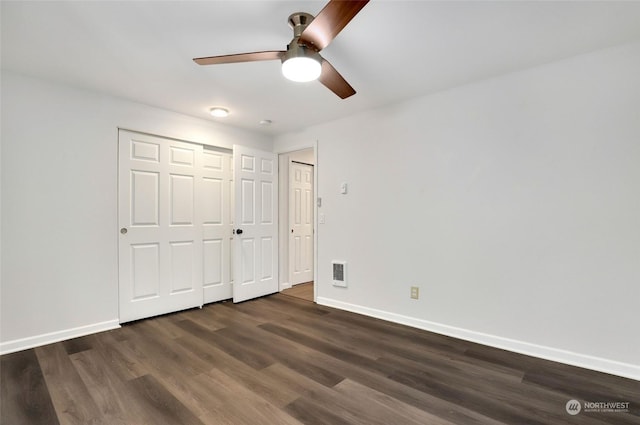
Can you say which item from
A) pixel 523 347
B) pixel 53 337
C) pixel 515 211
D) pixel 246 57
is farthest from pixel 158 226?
pixel 523 347

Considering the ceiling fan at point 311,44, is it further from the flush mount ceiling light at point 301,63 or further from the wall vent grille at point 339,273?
the wall vent grille at point 339,273

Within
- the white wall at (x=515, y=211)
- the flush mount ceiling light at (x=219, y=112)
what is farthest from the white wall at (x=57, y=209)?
the white wall at (x=515, y=211)

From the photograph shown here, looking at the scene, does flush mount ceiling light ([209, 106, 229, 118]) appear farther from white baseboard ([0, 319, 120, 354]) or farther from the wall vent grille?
white baseboard ([0, 319, 120, 354])

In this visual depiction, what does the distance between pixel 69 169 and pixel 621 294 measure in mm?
4619

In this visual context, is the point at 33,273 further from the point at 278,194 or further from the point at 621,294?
the point at 621,294

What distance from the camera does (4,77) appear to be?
97.3 inches

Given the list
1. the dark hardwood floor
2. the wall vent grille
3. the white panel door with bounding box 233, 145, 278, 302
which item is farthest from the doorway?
the dark hardwood floor

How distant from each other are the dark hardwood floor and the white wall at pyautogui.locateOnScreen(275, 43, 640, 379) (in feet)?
0.98

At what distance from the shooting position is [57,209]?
8.84ft

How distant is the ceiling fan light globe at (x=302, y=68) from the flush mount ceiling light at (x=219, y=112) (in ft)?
5.73

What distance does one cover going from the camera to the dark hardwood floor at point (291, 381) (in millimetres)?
1685

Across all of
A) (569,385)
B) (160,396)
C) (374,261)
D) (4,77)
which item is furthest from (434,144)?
(4,77)

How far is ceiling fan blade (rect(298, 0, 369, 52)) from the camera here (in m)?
1.35

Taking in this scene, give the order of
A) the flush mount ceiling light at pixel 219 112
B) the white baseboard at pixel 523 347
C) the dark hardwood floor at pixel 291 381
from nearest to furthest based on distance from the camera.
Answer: the dark hardwood floor at pixel 291 381 < the white baseboard at pixel 523 347 < the flush mount ceiling light at pixel 219 112
